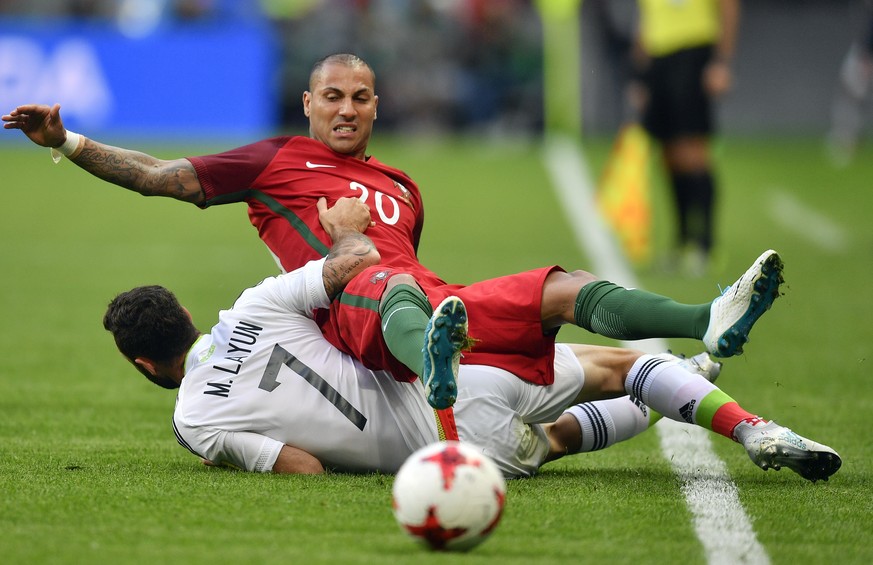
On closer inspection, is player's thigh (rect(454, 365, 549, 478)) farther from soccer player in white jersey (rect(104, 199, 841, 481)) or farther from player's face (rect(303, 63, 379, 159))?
player's face (rect(303, 63, 379, 159))

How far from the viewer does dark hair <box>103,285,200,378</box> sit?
17.4 feet

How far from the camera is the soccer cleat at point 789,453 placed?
4957 millimetres

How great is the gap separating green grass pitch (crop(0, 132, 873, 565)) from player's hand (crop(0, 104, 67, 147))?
1255 mm

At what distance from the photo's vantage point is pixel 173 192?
5770 mm

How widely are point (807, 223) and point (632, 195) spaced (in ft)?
10.3

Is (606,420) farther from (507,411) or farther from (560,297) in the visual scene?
(560,297)

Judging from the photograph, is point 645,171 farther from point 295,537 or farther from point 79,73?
point 79,73

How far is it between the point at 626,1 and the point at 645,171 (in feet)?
36.3

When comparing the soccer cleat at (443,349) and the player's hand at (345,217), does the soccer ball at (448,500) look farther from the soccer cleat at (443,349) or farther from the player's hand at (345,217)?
the player's hand at (345,217)

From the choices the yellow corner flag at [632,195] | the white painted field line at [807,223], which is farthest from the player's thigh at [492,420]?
the white painted field line at [807,223]

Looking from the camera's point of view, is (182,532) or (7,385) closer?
(182,532)

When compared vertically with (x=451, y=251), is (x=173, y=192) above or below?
above

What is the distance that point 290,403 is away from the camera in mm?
5121

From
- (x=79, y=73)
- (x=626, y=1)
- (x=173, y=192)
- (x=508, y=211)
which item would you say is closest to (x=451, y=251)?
(x=508, y=211)
